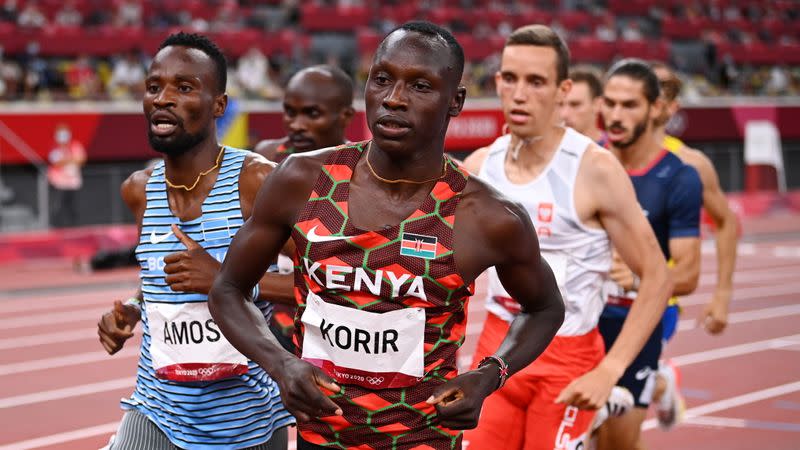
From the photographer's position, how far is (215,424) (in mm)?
3648

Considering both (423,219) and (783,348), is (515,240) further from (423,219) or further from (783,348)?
(783,348)

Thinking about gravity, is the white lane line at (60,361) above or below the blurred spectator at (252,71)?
below

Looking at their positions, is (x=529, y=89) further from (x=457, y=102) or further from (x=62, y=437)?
(x=62, y=437)

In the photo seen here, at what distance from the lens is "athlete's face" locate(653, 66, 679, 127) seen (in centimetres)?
609

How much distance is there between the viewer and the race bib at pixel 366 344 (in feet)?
9.45

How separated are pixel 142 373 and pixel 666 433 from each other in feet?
15.6

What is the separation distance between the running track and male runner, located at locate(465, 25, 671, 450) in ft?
10.1

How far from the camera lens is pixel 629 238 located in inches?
173

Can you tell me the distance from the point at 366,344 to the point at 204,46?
1494 millimetres

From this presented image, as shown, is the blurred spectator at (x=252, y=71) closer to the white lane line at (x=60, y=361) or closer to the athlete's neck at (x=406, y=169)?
the white lane line at (x=60, y=361)

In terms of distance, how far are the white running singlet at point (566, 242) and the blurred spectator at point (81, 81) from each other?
15085mm

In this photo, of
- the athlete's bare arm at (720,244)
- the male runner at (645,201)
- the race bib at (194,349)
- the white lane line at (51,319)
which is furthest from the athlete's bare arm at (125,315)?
the white lane line at (51,319)

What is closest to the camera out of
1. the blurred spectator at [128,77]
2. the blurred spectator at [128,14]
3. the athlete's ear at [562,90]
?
the athlete's ear at [562,90]

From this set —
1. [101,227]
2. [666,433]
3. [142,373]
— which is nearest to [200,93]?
[142,373]
